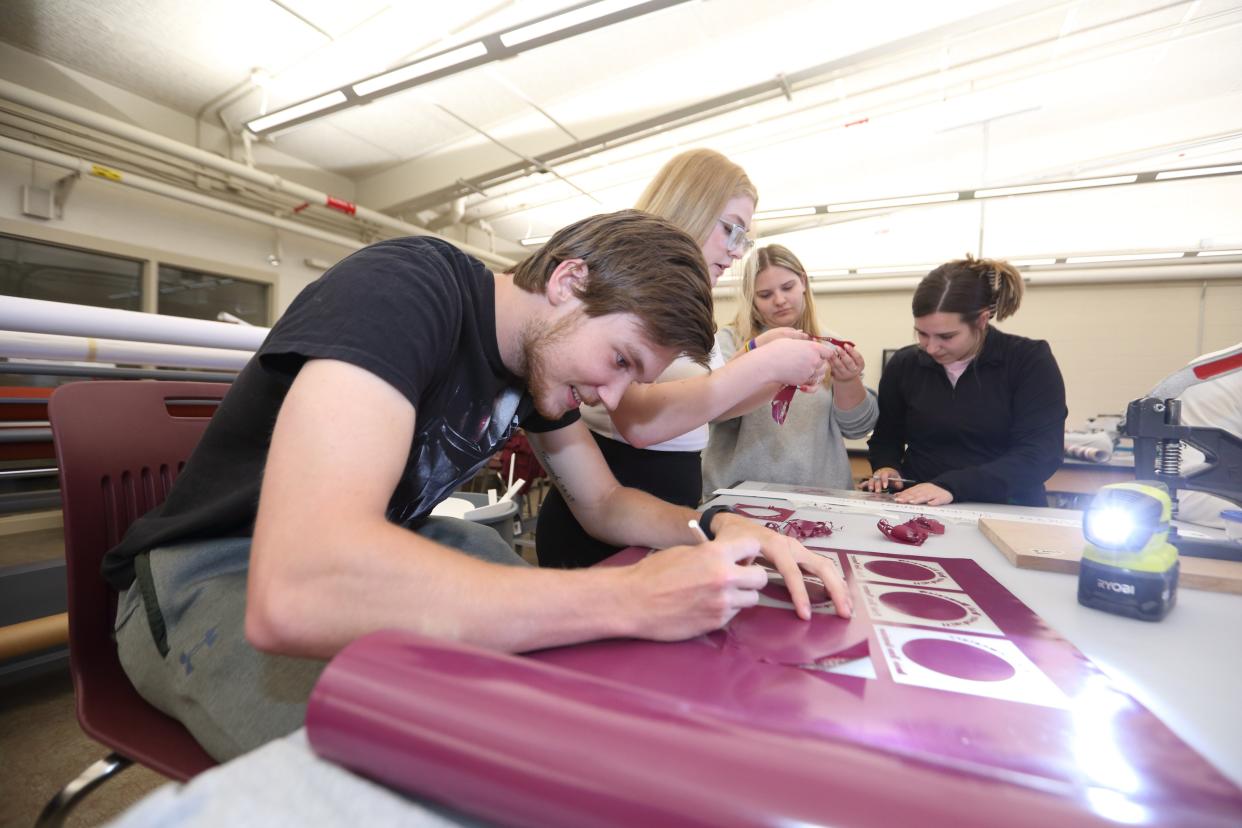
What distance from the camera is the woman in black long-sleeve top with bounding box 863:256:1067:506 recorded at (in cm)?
186

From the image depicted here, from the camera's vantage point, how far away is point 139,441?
0.99 meters

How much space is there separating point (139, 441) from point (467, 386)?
57 cm

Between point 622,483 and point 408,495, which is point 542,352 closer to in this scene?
point 408,495

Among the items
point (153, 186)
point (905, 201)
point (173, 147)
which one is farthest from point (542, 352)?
point (905, 201)

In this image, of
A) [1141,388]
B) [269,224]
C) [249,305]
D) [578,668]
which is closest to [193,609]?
[578,668]

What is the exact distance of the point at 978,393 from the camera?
1996 millimetres

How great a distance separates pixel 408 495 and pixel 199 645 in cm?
33

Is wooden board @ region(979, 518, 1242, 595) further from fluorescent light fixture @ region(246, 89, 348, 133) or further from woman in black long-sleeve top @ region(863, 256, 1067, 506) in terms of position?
fluorescent light fixture @ region(246, 89, 348, 133)

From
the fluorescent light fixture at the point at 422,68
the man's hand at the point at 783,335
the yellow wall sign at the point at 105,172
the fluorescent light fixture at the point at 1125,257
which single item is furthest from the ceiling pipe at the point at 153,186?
the fluorescent light fixture at the point at 1125,257

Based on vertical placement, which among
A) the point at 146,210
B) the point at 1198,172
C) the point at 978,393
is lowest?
the point at 978,393

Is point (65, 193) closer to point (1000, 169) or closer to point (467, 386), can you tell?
point (467, 386)

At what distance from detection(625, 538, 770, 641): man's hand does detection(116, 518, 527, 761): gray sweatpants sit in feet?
1.28

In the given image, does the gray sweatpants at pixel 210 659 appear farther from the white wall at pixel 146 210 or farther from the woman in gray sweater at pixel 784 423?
the white wall at pixel 146 210

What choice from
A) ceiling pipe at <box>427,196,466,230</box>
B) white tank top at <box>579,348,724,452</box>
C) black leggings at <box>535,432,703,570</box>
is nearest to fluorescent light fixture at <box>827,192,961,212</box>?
ceiling pipe at <box>427,196,466,230</box>
